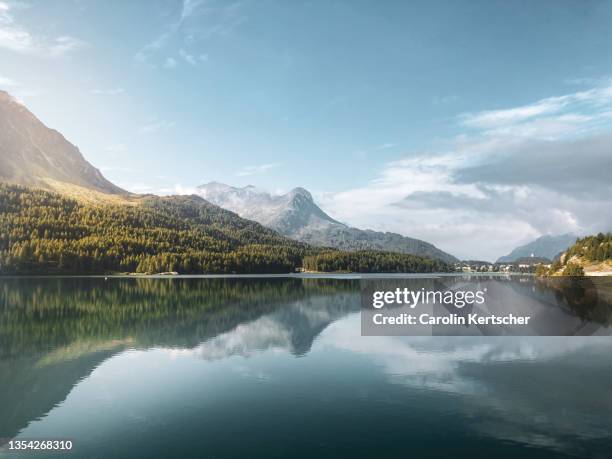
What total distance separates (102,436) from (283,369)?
21.8 m

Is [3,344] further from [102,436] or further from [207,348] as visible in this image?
[102,436]

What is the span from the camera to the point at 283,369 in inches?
1876

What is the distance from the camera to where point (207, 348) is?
58.6m

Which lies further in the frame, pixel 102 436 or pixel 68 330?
pixel 68 330

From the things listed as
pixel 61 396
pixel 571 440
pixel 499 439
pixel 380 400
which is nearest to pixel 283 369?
pixel 380 400

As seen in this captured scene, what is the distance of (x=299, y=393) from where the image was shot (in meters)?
38.4

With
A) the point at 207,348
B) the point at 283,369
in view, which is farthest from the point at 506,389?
the point at 207,348

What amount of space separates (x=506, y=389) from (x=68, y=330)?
6043 cm

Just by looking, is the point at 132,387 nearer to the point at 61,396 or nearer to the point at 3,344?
the point at 61,396

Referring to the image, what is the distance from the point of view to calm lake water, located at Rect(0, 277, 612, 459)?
2744 cm

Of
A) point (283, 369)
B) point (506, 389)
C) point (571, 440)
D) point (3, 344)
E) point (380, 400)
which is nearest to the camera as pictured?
point (571, 440)

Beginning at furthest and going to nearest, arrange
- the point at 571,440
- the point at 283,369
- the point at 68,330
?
1. the point at 68,330
2. the point at 283,369
3. the point at 571,440

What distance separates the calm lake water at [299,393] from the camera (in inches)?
1080

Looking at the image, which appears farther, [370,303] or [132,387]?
[370,303]
